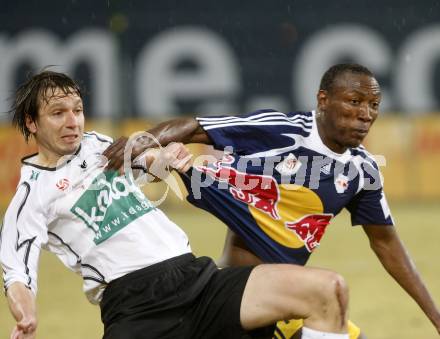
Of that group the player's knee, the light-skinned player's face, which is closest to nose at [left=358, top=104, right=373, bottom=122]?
the player's knee

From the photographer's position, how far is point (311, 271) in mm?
4219

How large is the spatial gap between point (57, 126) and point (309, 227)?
162cm

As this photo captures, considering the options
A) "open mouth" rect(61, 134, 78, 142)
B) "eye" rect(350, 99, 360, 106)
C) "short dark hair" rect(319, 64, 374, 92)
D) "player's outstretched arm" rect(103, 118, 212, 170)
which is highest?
"short dark hair" rect(319, 64, 374, 92)

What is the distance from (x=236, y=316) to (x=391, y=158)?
12.2m

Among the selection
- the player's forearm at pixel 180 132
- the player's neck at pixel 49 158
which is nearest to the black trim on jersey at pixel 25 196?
the player's neck at pixel 49 158

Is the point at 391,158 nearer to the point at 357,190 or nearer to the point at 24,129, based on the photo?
the point at 357,190

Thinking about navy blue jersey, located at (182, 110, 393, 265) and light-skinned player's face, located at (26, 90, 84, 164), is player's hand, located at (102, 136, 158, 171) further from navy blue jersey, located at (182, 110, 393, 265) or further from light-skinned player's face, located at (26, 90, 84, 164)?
navy blue jersey, located at (182, 110, 393, 265)

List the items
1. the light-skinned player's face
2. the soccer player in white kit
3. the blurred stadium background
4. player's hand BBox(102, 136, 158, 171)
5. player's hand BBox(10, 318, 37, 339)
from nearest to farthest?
player's hand BBox(10, 318, 37, 339) < the soccer player in white kit < the light-skinned player's face < player's hand BBox(102, 136, 158, 171) < the blurred stadium background

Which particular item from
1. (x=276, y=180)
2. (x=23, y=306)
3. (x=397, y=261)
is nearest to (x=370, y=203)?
(x=397, y=261)

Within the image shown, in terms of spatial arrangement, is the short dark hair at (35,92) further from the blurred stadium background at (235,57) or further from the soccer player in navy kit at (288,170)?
the blurred stadium background at (235,57)

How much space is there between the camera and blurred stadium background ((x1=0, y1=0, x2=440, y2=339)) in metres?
16.2

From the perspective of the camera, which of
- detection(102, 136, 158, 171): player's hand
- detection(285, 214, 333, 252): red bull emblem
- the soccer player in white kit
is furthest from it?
detection(285, 214, 333, 252): red bull emblem

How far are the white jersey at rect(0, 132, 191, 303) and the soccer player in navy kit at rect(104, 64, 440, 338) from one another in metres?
0.57

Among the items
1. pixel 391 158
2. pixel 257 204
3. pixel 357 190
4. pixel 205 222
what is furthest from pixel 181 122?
pixel 391 158
